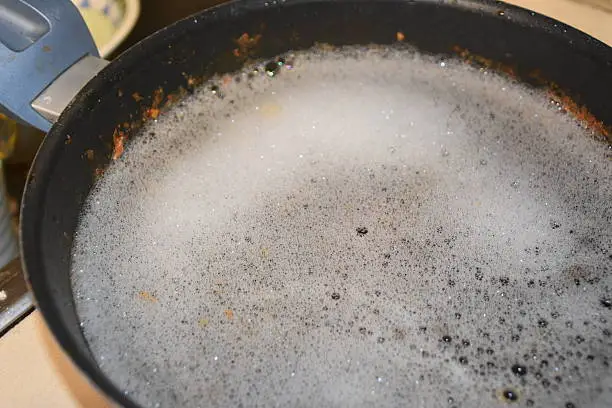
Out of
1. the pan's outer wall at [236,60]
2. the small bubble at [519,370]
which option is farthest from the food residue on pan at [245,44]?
the small bubble at [519,370]

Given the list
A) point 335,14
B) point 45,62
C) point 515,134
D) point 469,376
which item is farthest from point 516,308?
point 45,62

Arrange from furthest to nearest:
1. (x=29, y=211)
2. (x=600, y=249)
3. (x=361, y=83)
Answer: (x=361, y=83)
(x=600, y=249)
(x=29, y=211)

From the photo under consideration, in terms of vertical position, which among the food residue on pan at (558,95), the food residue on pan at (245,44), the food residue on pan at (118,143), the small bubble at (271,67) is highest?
the food residue on pan at (558,95)

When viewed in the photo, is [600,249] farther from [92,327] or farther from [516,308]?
[92,327]

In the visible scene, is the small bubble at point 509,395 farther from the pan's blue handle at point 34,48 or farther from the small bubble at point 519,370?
the pan's blue handle at point 34,48

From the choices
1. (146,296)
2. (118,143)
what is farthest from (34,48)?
(146,296)

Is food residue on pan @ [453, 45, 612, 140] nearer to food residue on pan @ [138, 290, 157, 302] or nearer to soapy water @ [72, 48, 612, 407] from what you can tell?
soapy water @ [72, 48, 612, 407]

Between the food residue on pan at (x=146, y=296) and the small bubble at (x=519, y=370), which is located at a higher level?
the small bubble at (x=519, y=370)
